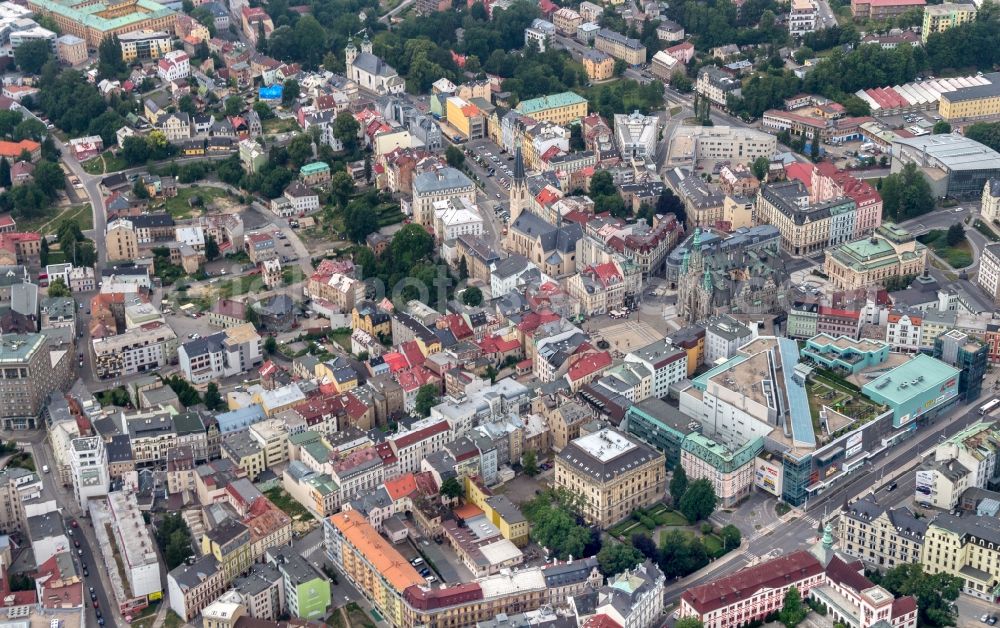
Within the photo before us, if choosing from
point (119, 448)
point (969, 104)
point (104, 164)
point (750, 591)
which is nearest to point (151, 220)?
point (104, 164)

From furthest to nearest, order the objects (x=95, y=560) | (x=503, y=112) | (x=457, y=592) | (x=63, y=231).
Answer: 1. (x=503, y=112)
2. (x=63, y=231)
3. (x=95, y=560)
4. (x=457, y=592)

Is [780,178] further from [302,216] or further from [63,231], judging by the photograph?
[63,231]

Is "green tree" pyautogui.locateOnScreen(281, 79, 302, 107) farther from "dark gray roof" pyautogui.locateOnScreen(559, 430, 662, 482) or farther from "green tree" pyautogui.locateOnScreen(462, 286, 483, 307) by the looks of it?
"dark gray roof" pyautogui.locateOnScreen(559, 430, 662, 482)

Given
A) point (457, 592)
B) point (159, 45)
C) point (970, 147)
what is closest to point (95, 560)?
point (457, 592)

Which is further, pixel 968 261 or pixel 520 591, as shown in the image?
pixel 968 261

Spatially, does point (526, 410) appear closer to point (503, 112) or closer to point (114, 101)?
point (503, 112)

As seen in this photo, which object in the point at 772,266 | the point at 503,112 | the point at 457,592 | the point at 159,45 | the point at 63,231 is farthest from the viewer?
the point at 159,45

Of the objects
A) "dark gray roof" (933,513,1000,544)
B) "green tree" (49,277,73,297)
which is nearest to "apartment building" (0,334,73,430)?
"green tree" (49,277,73,297)
